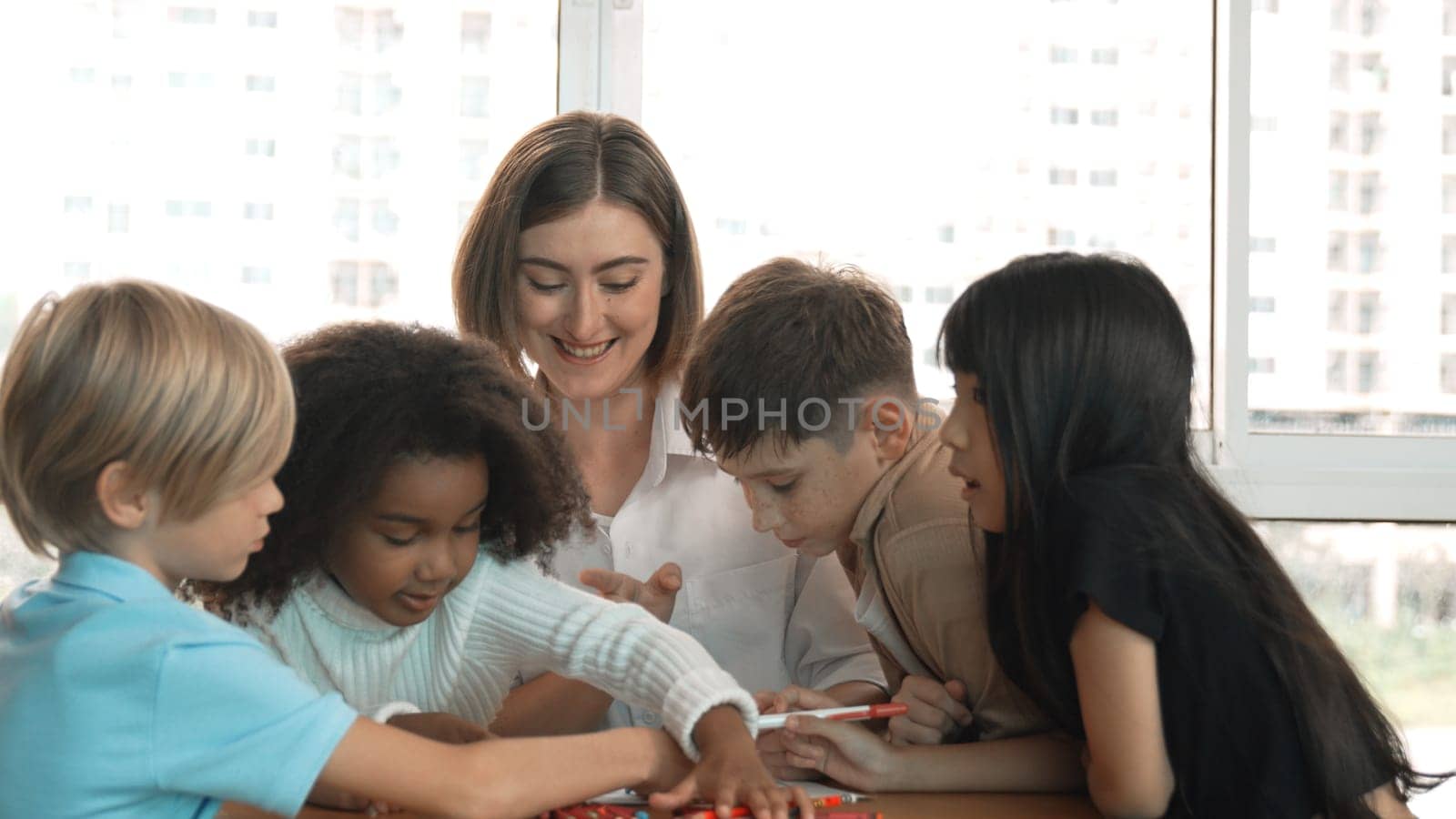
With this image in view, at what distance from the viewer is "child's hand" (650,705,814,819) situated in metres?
1.01

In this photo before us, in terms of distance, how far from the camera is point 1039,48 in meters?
2.32

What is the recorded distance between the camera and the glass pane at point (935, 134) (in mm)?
2254

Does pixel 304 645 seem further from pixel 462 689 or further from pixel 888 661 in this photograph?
pixel 888 661

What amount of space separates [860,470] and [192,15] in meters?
1.38

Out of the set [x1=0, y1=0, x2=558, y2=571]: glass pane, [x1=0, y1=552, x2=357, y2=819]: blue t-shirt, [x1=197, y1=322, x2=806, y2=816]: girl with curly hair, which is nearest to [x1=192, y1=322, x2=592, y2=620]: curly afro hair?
[x1=197, y1=322, x2=806, y2=816]: girl with curly hair

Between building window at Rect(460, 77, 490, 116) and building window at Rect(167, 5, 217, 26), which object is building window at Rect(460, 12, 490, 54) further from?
building window at Rect(167, 5, 217, 26)

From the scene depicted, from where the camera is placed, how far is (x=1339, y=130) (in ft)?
7.77

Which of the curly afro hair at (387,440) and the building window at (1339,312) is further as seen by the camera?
the building window at (1339,312)

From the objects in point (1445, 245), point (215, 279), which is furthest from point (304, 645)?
point (1445, 245)

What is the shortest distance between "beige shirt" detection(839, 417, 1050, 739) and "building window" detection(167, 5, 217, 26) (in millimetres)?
1384

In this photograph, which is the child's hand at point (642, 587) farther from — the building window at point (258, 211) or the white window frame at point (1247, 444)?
the white window frame at point (1247, 444)

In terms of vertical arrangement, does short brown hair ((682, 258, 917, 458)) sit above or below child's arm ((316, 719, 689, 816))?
above

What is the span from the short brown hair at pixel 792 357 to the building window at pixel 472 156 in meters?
0.84

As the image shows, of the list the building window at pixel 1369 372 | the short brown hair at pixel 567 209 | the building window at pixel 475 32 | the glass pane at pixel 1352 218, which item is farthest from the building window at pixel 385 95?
the building window at pixel 1369 372
